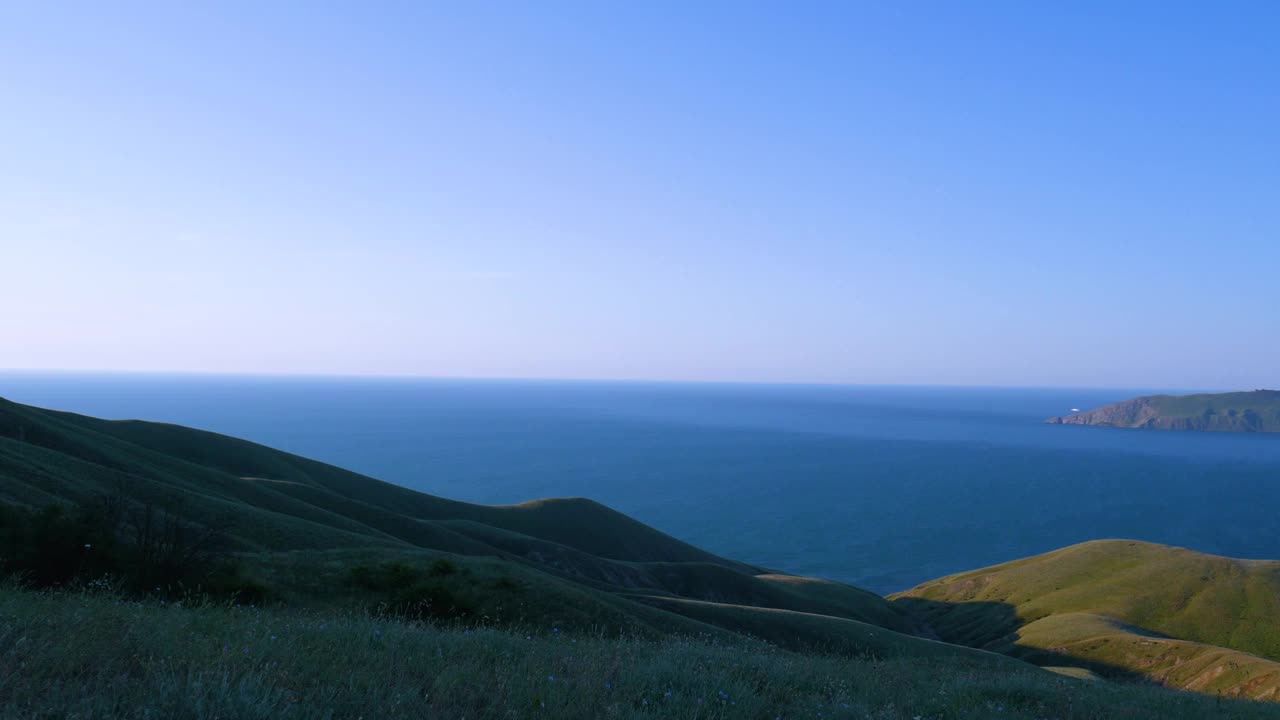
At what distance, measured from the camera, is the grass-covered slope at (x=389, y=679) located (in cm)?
538

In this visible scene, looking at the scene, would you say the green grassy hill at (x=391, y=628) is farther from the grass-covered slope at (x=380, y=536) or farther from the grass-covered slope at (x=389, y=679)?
the grass-covered slope at (x=380, y=536)

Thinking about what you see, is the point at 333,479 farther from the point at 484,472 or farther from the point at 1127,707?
the point at 484,472

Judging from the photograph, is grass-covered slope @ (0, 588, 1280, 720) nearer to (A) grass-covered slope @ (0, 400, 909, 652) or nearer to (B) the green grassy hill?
(B) the green grassy hill

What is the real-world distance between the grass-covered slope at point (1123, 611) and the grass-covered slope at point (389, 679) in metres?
54.1

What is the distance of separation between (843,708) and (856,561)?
124836mm

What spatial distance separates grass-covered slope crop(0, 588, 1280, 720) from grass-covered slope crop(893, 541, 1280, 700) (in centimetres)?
5413

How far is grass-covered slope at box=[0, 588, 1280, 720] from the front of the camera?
538 centimetres

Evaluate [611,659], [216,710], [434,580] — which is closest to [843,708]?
[611,659]

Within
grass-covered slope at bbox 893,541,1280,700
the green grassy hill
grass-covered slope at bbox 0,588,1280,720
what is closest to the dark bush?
the green grassy hill

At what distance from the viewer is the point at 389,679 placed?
6.58 meters

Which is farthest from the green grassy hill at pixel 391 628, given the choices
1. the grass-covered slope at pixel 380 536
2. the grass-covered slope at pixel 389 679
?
the grass-covered slope at pixel 380 536

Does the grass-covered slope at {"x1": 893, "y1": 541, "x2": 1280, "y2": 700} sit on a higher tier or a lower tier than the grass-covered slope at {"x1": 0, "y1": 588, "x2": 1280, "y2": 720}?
lower

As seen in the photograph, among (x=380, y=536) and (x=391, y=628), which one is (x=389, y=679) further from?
(x=380, y=536)

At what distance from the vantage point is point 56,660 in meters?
5.91
